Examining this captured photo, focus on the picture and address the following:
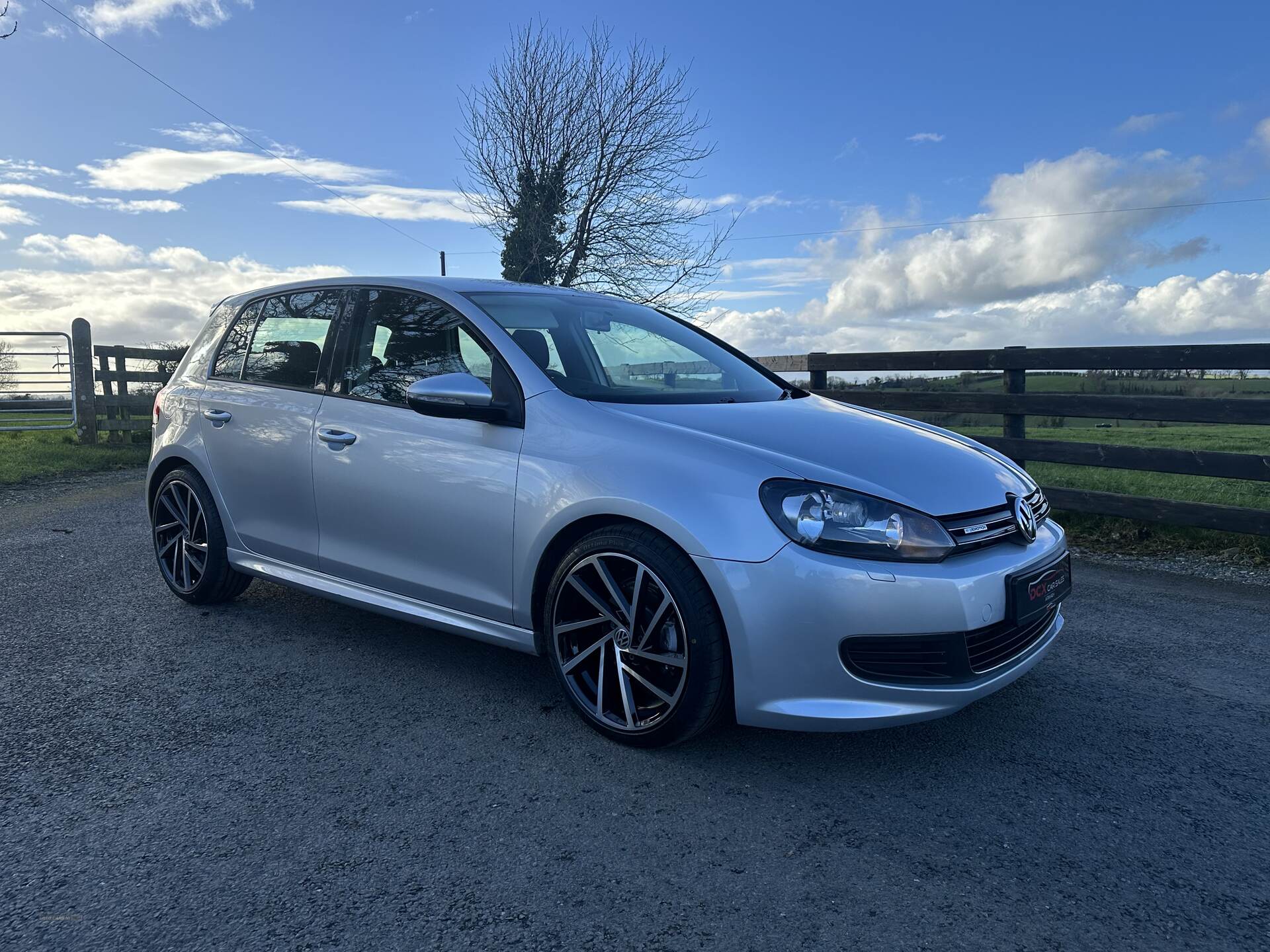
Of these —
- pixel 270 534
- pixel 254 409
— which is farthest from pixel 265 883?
pixel 254 409

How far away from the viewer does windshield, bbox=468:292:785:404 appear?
348 cm

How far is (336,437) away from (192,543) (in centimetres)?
144

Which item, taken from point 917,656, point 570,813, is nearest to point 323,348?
point 570,813

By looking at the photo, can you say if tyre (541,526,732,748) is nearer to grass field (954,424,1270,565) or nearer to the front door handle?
the front door handle

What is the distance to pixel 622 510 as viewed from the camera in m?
2.93

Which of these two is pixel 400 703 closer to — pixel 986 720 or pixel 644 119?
pixel 986 720

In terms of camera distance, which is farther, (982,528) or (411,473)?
(411,473)

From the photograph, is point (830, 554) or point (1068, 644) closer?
point (830, 554)

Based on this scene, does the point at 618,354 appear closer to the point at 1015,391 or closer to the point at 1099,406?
the point at 1099,406

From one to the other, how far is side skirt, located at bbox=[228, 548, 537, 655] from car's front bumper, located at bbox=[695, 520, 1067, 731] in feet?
2.97

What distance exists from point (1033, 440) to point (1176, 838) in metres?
5.02

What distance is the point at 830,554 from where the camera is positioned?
2684 mm

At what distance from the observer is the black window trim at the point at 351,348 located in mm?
3342

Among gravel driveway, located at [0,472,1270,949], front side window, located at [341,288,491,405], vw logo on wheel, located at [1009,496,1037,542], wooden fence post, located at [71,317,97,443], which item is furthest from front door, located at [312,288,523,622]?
wooden fence post, located at [71,317,97,443]
